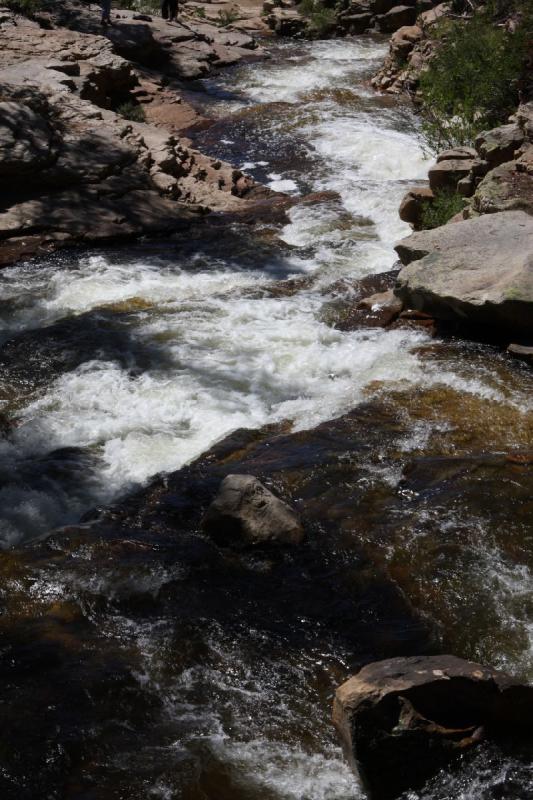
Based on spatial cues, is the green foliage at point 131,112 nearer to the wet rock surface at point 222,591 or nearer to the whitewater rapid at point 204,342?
the whitewater rapid at point 204,342

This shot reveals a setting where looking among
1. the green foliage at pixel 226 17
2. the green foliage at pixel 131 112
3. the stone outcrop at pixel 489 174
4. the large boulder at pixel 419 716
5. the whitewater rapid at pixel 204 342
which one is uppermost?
the stone outcrop at pixel 489 174

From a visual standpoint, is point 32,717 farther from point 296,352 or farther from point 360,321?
point 360,321

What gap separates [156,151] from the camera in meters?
11.4

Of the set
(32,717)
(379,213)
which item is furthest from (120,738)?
(379,213)

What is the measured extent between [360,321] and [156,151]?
5252 millimetres

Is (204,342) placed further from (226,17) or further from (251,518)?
(226,17)

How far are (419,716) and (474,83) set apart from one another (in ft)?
30.9

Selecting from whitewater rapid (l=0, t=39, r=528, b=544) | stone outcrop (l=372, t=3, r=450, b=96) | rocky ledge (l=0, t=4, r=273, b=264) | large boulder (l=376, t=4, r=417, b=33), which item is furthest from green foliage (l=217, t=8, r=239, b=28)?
whitewater rapid (l=0, t=39, r=528, b=544)

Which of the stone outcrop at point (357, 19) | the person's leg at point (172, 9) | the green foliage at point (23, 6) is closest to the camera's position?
the green foliage at point (23, 6)

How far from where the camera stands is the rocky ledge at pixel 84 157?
10055 mm

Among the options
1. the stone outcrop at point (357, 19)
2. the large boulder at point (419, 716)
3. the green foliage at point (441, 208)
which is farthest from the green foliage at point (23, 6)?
the large boulder at point (419, 716)

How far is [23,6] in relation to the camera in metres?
15.5

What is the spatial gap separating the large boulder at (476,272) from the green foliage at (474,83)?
3326 millimetres

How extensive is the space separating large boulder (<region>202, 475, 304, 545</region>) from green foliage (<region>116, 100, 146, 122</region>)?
10.5 meters
